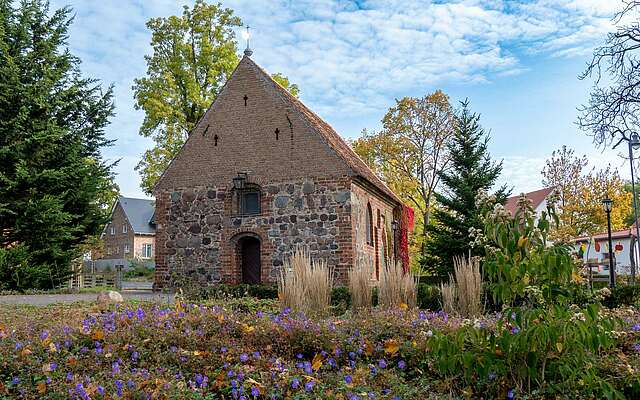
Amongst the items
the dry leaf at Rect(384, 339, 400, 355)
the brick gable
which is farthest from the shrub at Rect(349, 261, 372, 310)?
the brick gable

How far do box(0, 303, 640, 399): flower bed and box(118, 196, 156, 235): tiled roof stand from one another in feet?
153

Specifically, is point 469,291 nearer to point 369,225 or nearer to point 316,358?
point 316,358

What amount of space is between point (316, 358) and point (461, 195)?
51.0 ft

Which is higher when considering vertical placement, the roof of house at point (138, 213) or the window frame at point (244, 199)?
the roof of house at point (138, 213)

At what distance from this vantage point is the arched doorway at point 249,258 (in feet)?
54.3

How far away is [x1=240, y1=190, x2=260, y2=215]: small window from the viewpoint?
54.4 feet

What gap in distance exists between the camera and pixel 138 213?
51719 millimetres

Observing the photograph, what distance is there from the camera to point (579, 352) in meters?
3.79

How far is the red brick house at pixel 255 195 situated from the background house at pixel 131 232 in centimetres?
3461

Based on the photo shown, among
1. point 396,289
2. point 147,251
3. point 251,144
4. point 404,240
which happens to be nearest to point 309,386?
point 396,289

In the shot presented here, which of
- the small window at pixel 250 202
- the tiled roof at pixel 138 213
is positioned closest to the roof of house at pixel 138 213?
the tiled roof at pixel 138 213

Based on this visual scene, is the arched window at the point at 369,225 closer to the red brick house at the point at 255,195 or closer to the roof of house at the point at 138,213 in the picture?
the red brick house at the point at 255,195

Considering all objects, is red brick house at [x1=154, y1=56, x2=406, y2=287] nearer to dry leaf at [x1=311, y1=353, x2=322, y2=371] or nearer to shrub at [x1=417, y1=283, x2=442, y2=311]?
shrub at [x1=417, y1=283, x2=442, y2=311]

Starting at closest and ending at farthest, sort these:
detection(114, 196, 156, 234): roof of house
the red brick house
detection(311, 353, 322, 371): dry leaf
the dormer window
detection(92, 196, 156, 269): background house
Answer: detection(311, 353, 322, 371): dry leaf < the red brick house < the dormer window < detection(92, 196, 156, 269): background house < detection(114, 196, 156, 234): roof of house
